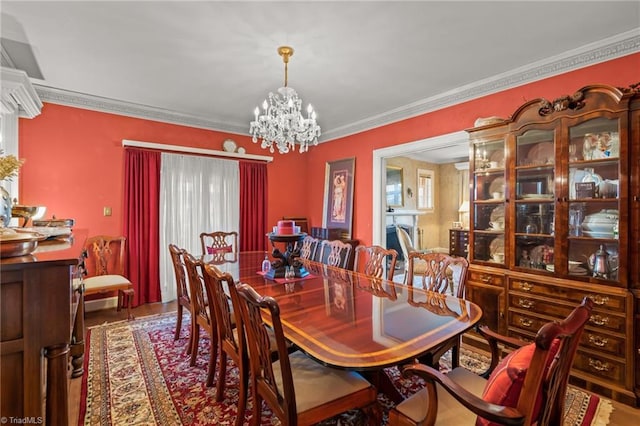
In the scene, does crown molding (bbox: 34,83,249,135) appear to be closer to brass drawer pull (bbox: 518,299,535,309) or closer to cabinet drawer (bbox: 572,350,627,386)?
brass drawer pull (bbox: 518,299,535,309)

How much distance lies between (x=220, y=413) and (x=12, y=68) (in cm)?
351

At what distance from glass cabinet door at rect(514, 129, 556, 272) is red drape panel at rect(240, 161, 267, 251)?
3.64m

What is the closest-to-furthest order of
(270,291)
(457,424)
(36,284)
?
1. (36,284)
2. (457,424)
3. (270,291)

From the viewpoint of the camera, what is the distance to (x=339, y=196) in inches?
198

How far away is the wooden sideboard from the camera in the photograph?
0.95 metres

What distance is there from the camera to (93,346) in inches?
112

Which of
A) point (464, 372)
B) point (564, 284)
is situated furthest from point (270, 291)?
point (564, 284)

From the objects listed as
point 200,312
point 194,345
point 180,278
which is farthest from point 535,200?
point 180,278

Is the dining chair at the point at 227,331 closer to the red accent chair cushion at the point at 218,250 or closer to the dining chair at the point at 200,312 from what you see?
the dining chair at the point at 200,312

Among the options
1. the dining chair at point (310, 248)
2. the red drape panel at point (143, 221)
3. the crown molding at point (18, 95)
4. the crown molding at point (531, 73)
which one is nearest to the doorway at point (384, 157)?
the crown molding at point (531, 73)

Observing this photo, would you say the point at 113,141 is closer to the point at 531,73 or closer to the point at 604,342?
the point at 531,73

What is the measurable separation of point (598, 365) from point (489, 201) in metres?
1.45

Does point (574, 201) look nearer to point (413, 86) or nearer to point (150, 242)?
point (413, 86)

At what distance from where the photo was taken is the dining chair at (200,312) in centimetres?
216
